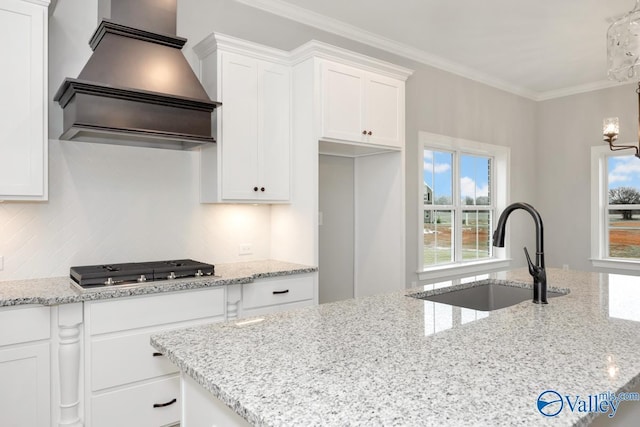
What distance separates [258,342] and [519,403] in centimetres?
68

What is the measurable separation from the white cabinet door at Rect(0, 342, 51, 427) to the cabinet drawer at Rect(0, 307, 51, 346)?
45 mm

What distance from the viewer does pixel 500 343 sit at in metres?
1.21

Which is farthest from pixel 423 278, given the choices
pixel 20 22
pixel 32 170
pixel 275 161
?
pixel 20 22

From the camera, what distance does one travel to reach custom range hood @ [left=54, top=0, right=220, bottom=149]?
7.54 ft

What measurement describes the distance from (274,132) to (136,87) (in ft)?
3.36

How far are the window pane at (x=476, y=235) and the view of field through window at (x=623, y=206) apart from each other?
1.54 m

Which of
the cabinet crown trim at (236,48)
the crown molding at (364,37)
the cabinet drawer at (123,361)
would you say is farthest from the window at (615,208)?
the cabinet drawer at (123,361)

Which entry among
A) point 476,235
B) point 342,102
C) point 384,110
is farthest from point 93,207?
point 476,235

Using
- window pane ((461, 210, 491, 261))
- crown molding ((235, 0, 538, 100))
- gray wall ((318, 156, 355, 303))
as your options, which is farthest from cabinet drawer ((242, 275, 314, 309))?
window pane ((461, 210, 491, 261))

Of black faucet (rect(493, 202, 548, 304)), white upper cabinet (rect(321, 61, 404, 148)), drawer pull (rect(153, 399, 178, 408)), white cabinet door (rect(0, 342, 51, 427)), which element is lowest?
drawer pull (rect(153, 399, 178, 408))

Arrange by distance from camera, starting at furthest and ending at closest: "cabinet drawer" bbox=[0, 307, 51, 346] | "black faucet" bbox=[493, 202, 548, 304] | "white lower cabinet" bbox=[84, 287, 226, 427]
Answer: "white lower cabinet" bbox=[84, 287, 226, 427], "cabinet drawer" bbox=[0, 307, 51, 346], "black faucet" bbox=[493, 202, 548, 304]

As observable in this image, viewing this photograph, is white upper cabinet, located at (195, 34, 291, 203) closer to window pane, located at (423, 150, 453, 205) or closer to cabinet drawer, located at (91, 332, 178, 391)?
cabinet drawer, located at (91, 332, 178, 391)

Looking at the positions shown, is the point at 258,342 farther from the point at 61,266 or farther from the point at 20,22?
the point at 20,22

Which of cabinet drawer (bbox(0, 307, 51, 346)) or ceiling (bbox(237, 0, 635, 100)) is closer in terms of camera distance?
cabinet drawer (bbox(0, 307, 51, 346))
